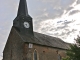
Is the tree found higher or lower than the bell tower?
lower

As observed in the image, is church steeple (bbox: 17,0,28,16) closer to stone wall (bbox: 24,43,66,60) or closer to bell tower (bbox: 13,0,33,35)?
bell tower (bbox: 13,0,33,35)

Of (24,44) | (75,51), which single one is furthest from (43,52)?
(75,51)

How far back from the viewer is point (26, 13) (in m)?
39.2

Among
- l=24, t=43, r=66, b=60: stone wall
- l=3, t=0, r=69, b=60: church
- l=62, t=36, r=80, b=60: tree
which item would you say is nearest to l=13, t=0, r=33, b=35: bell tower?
l=3, t=0, r=69, b=60: church

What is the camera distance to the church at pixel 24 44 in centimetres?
3400

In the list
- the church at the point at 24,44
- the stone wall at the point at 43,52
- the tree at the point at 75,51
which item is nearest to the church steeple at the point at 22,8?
the church at the point at 24,44

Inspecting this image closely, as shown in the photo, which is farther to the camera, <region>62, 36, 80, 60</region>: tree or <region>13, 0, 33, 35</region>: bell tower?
<region>13, 0, 33, 35</region>: bell tower

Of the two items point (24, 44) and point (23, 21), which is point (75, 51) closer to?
point (24, 44)

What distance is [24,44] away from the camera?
110ft

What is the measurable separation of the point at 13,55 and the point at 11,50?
59.0 inches

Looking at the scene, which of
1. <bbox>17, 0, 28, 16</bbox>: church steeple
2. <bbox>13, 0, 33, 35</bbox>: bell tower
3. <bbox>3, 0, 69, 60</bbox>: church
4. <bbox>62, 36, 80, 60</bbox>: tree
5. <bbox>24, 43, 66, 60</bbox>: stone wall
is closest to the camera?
<bbox>62, 36, 80, 60</bbox>: tree

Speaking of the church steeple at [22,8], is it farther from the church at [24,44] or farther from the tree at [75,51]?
the tree at [75,51]

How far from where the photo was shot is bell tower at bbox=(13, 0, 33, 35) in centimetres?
3680

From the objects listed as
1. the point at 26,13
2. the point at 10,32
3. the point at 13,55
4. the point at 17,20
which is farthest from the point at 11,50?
the point at 26,13
